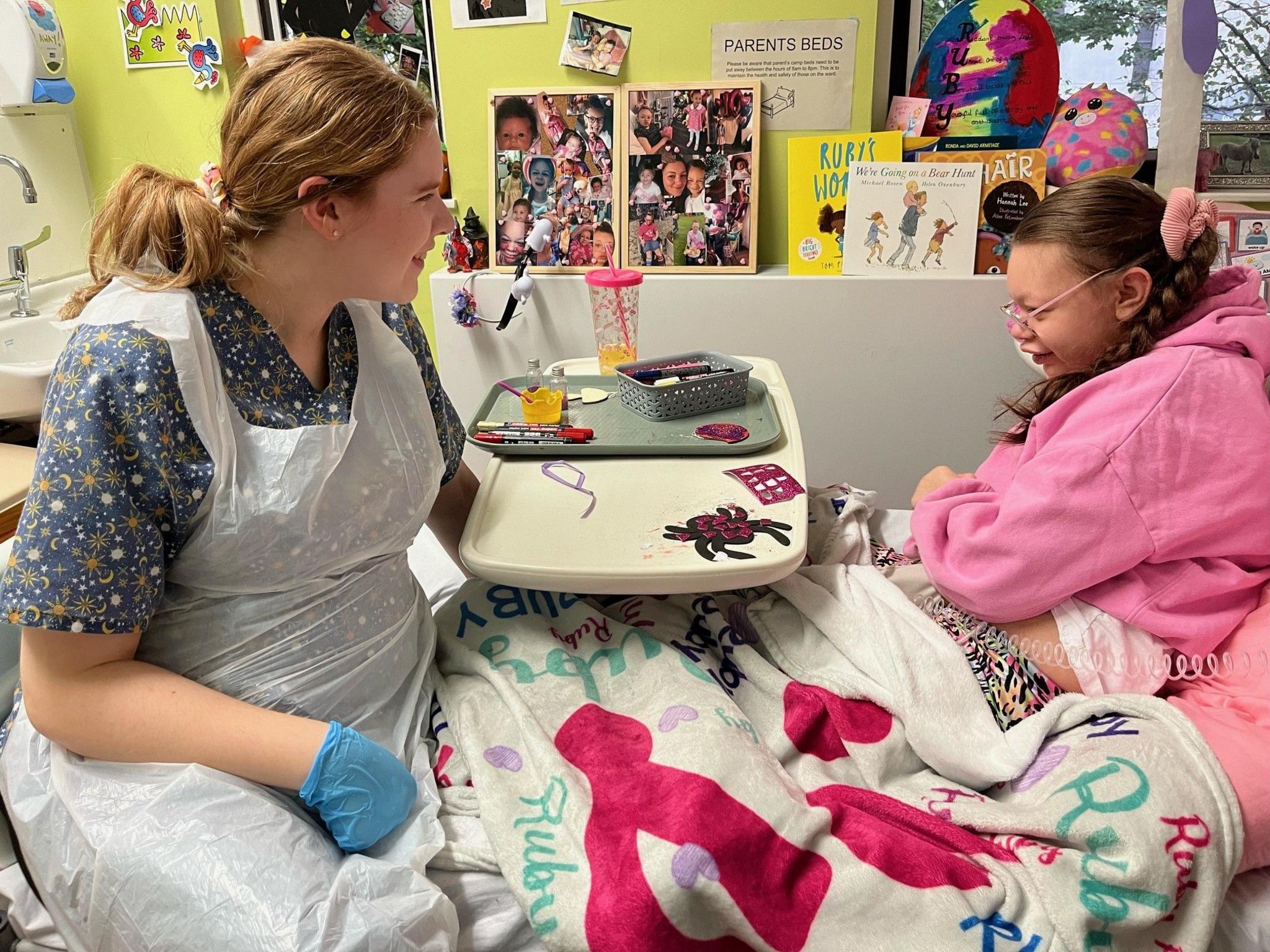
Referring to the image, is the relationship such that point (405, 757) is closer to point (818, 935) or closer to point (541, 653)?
point (541, 653)

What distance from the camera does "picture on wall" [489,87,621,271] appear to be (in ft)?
7.10

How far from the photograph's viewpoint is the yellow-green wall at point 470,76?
6.82 feet

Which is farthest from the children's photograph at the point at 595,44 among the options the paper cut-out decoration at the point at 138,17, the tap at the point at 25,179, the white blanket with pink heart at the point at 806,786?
the white blanket with pink heart at the point at 806,786

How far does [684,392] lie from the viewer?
1426 millimetres

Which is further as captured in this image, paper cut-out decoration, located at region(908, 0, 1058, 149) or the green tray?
paper cut-out decoration, located at region(908, 0, 1058, 149)

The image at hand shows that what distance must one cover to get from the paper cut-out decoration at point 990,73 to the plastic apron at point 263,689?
154cm

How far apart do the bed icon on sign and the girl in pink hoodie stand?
1.01 meters

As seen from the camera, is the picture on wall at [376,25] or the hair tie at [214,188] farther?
the picture on wall at [376,25]

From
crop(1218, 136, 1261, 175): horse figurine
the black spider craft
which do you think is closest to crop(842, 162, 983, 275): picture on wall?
crop(1218, 136, 1261, 175): horse figurine

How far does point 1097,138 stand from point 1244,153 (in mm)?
402

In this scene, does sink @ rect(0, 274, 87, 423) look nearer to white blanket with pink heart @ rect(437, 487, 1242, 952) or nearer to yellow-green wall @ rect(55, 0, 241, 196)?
yellow-green wall @ rect(55, 0, 241, 196)

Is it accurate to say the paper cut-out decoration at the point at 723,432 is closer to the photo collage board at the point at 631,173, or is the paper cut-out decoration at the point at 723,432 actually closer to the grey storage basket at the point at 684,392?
the grey storage basket at the point at 684,392

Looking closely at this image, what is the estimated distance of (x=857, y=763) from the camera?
1.04 meters

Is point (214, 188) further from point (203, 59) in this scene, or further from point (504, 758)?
point (203, 59)
